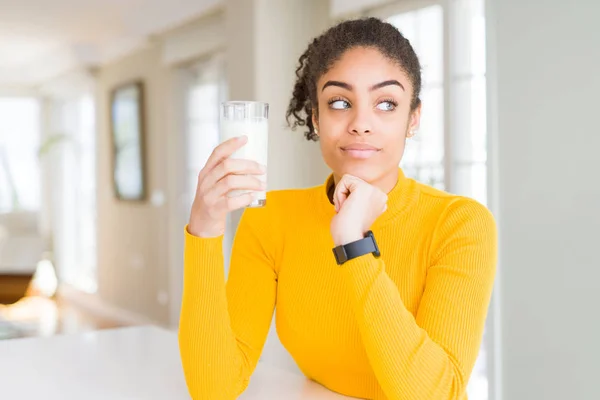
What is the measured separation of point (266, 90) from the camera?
13.7 ft

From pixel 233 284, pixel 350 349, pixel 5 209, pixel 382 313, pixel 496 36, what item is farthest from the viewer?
pixel 5 209

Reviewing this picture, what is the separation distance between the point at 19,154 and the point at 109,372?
8818mm

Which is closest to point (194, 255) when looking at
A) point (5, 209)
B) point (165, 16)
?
point (165, 16)

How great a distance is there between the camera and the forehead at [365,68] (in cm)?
118

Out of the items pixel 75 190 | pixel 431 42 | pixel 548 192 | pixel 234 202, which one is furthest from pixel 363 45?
pixel 75 190

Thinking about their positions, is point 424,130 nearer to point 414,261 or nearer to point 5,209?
point 414,261

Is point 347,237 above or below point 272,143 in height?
below

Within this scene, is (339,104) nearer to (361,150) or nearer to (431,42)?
(361,150)

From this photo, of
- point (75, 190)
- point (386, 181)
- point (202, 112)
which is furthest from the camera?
point (75, 190)

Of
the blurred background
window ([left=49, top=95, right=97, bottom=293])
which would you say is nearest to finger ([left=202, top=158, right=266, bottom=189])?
the blurred background

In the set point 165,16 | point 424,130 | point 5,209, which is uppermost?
point 165,16

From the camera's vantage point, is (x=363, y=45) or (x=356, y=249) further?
(x=363, y=45)

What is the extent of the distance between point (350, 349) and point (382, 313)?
21 centimetres

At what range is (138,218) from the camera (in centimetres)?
658
